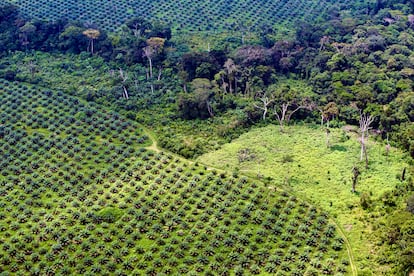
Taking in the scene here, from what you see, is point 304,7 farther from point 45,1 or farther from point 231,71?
point 45,1

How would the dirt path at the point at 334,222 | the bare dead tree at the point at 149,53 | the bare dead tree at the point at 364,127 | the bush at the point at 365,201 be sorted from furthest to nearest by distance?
1. the bare dead tree at the point at 149,53
2. the bare dead tree at the point at 364,127
3. the bush at the point at 365,201
4. the dirt path at the point at 334,222

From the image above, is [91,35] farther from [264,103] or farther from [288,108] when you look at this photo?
[288,108]

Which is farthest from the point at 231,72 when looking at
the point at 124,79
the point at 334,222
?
the point at 334,222

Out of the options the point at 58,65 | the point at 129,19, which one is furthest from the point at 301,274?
the point at 129,19

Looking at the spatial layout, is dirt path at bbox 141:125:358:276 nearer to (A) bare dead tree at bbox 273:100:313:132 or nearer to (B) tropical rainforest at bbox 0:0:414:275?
(B) tropical rainforest at bbox 0:0:414:275

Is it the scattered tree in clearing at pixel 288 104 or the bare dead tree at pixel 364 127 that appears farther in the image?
the scattered tree in clearing at pixel 288 104

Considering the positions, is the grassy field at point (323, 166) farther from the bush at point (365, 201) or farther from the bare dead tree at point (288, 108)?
the bare dead tree at point (288, 108)

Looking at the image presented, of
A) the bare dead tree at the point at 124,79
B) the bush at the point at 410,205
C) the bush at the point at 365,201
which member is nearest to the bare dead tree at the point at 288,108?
the bush at the point at 365,201
